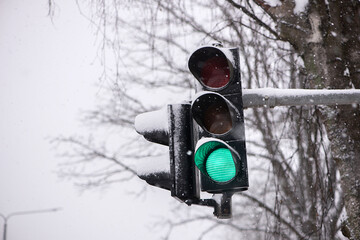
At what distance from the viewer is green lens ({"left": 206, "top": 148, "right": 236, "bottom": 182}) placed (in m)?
2.03

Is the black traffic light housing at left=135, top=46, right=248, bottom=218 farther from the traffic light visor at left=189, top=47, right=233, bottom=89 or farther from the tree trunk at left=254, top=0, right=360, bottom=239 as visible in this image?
the tree trunk at left=254, top=0, right=360, bottom=239

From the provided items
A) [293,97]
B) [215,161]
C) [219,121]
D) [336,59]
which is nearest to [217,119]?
[219,121]

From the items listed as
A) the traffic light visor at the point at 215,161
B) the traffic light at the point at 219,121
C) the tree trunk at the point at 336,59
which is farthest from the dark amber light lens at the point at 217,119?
the tree trunk at the point at 336,59

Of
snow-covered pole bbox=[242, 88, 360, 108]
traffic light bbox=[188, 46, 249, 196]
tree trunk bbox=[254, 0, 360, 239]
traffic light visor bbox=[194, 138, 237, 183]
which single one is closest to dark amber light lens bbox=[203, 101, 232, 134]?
traffic light bbox=[188, 46, 249, 196]

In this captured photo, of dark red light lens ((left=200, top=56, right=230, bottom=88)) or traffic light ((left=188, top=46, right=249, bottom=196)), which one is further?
dark red light lens ((left=200, top=56, right=230, bottom=88))

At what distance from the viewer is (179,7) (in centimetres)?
510

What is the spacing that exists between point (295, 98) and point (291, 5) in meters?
2.47

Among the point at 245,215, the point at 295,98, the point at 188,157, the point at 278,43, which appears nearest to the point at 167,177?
the point at 188,157

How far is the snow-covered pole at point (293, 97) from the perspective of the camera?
2.36 metres

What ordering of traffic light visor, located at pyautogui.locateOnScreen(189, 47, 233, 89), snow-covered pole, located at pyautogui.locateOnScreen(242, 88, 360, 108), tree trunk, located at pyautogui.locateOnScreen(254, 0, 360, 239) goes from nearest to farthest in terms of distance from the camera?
1. traffic light visor, located at pyautogui.locateOnScreen(189, 47, 233, 89)
2. snow-covered pole, located at pyautogui.locateOnScreen(242, 88, 360, 108)
3. tree trunk, located at pyautogui.locateOnScreen(254, 0, 360, 239)

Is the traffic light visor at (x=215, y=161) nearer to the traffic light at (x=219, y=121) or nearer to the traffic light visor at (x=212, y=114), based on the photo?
the traffic light at (x=219, y=121)

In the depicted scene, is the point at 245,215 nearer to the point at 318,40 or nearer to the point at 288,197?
the point at 288,197

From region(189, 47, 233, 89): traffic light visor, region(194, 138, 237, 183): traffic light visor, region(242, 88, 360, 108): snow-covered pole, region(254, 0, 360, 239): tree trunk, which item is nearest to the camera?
region(194, 138, 237, 183): traffic light visor

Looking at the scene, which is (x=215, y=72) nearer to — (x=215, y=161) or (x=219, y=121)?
(x=219, y=121)
